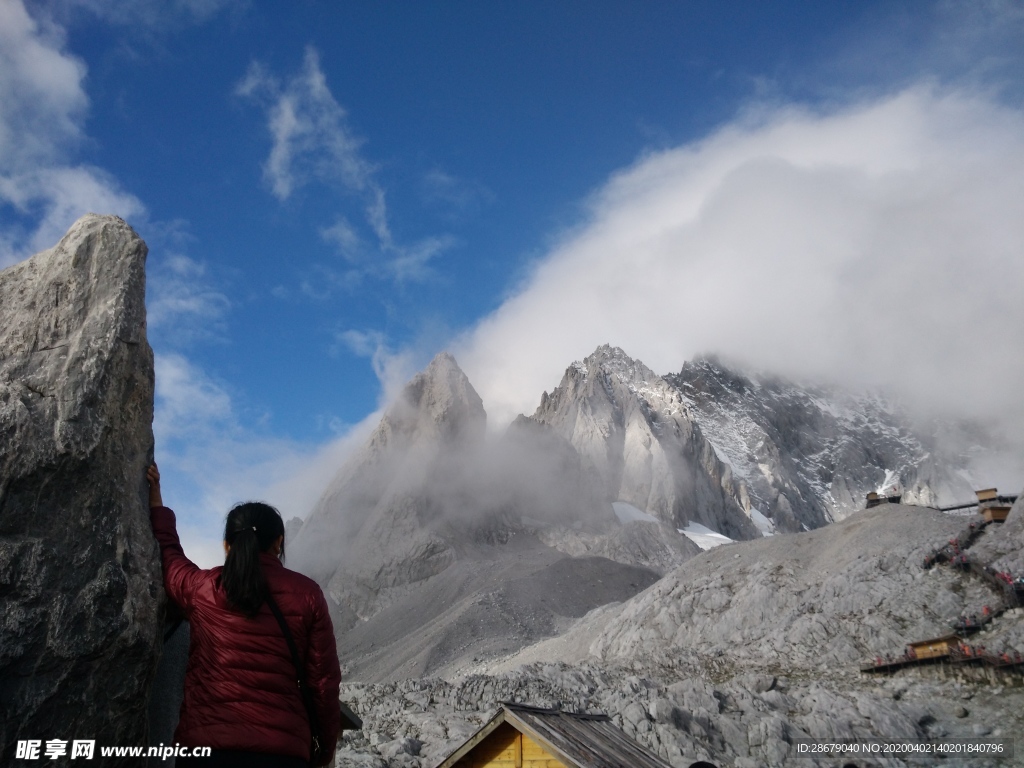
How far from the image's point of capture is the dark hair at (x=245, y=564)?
4.04 meters

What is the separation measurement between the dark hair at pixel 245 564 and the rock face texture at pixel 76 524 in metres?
0.90

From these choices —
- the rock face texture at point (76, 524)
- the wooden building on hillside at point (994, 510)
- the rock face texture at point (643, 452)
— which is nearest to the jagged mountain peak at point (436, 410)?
the rock face texture at point (643, 452)

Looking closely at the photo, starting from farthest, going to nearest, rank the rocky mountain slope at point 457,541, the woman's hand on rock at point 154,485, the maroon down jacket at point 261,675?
the rocky mountain slope at point 457,541, the woman's hand on rock at point 154,485, the maroon down jacket at point 261,675

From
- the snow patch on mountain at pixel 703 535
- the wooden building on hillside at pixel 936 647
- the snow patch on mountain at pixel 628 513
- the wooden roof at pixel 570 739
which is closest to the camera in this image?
the wooden roof at pixel 570 739

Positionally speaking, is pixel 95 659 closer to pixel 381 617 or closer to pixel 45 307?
pixel 45 307

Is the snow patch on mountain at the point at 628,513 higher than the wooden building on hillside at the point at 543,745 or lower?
higher

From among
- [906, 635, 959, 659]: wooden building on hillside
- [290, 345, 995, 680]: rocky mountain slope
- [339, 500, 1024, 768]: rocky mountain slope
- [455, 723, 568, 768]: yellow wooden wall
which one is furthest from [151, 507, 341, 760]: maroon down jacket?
[290, 345, 995, 680]: rocky mountain slope

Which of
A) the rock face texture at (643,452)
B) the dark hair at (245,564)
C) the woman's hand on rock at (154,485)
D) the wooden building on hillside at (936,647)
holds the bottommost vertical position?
the dark hair at (245,564)

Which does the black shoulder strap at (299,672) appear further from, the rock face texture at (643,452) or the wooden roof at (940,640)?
the rock face texture at (643,452)

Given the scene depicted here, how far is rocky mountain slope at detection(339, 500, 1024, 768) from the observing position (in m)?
27.4

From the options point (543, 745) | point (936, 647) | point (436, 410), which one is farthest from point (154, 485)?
point (436, 410)

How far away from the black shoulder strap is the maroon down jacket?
3cm

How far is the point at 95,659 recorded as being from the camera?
4504 millimetres

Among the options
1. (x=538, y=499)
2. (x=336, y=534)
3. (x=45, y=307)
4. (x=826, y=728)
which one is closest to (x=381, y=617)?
(x=336, y=534)
